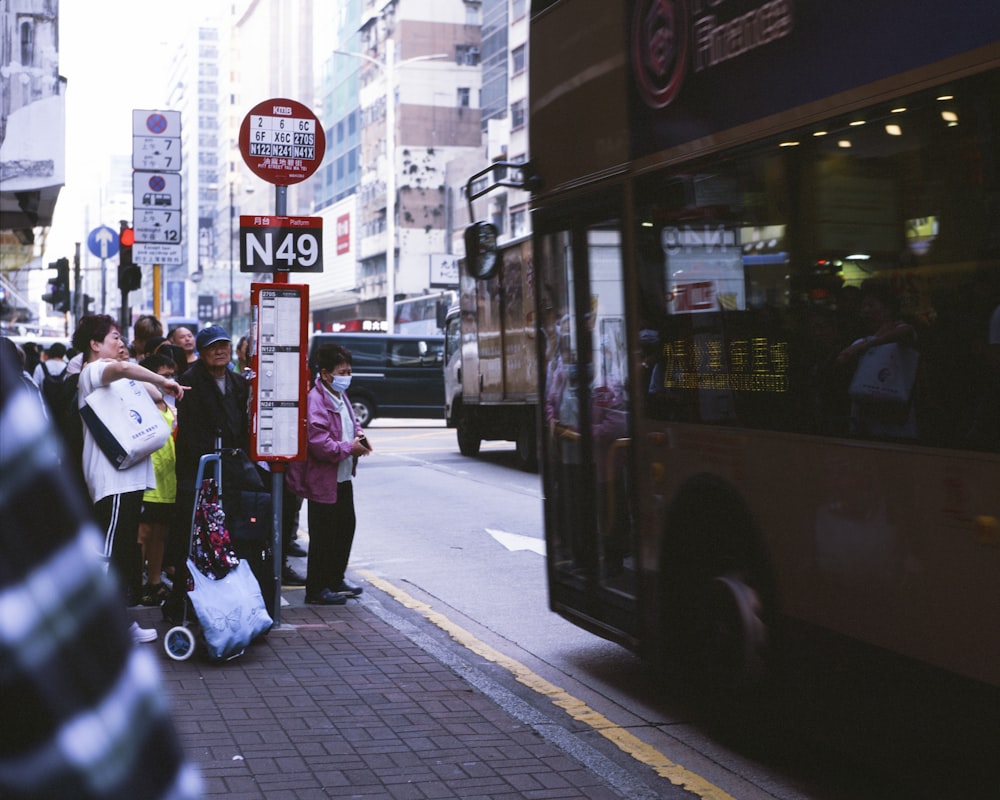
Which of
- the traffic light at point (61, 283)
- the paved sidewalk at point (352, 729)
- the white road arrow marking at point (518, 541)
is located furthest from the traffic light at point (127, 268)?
the traffic light at point (61, 283)

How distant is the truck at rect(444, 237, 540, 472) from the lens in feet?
63.6

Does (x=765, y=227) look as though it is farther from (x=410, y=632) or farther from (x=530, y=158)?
(x=410, y=632)

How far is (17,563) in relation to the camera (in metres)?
0.75

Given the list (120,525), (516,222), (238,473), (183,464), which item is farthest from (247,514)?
(516,222)

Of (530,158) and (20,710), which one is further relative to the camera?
(530,158)

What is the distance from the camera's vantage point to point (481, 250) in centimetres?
764

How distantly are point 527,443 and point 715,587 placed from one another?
1432 centimetres

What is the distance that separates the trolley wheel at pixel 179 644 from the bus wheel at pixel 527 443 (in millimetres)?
12491

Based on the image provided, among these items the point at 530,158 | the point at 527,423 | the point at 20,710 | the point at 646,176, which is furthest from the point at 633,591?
the point at 527,423

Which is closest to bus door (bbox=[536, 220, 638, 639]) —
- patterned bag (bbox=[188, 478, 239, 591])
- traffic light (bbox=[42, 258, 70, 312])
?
patterned bag (bbox=[188, 478, 239, 591])

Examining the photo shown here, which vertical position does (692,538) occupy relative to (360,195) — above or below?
below

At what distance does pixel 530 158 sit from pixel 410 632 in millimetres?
2858

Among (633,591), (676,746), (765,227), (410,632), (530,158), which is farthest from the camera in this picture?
(410,632)

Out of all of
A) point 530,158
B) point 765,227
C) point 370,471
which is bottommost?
point 370,471
